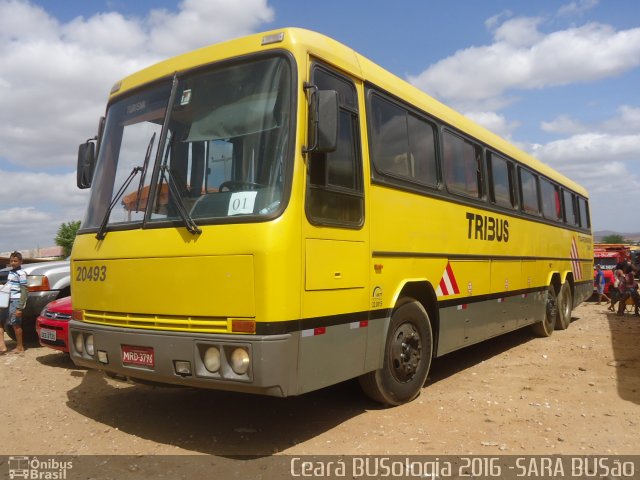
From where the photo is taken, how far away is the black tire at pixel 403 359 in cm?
527

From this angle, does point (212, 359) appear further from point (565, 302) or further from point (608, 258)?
point (608, 258)

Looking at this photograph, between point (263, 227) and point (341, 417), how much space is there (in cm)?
226

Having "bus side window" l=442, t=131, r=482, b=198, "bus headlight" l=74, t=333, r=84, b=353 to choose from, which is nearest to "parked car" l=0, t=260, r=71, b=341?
"bus headlight" l=74, t=333, r=84, b=353

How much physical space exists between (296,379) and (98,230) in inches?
88.5

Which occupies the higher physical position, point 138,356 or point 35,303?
point 35,303

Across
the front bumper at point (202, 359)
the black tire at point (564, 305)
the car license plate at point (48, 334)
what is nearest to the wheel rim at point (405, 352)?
the front bumper at point (202, 359)

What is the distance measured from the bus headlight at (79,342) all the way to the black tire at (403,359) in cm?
Answer: 252

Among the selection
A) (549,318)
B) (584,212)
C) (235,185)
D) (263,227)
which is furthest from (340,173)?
(584,212)

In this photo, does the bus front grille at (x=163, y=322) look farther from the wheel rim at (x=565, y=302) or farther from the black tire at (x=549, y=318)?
the wheel rim at (x=565, y=302)

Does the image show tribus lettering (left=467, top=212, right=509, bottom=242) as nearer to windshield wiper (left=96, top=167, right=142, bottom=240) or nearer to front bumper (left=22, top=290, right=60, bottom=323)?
windshield wiper (left=96, top=167, right=142, bottom=240)

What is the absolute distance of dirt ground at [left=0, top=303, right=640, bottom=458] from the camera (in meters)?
4.53

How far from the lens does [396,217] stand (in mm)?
5340

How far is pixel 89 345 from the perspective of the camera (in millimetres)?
4840

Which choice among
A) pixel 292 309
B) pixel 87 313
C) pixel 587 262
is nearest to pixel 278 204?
pixel 292 309
